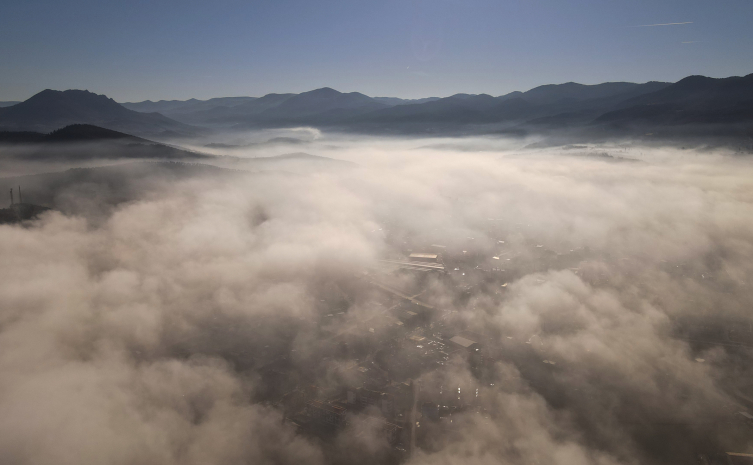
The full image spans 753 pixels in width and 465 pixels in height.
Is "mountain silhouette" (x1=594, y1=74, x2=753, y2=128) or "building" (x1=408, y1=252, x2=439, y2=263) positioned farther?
"mountain silhouette" (x1=594, y1=74, x2=753, y2=128)

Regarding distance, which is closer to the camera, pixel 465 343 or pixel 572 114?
pixel 465 343

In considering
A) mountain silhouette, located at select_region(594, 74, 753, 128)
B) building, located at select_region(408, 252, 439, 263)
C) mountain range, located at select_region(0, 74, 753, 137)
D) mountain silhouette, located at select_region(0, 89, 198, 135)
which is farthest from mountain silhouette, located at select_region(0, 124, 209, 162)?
mountain silhouette, located at select_region(594, 74, 753, 128)

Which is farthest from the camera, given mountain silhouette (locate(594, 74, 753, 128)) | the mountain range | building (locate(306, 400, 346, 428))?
the mountain range

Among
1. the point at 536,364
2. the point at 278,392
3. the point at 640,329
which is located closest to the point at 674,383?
the point at 640,329

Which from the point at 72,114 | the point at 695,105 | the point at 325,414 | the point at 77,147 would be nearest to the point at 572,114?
the point at 695,105

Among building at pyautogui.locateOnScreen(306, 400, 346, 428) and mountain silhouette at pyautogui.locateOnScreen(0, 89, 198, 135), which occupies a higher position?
mountain silhouette at pyautogui.locateOnScreen(0, 89, 198, 135)

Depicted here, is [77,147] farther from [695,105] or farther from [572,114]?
[572,114]

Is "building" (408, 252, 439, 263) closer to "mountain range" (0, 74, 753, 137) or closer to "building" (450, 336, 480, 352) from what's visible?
"building" (450, 336, 480, 352)

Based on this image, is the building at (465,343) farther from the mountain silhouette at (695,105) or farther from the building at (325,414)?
the mountain silhouette at (695,105)

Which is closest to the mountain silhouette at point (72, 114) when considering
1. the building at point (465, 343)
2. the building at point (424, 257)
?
the building at point (424, 257)

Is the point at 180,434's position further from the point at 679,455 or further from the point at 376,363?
the point at 679,455

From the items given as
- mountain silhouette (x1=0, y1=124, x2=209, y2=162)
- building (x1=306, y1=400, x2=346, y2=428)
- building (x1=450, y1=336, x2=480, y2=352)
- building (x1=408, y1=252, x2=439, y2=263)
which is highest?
mountain silhouette (x1=0, y1=124, x2=209, y2=162)

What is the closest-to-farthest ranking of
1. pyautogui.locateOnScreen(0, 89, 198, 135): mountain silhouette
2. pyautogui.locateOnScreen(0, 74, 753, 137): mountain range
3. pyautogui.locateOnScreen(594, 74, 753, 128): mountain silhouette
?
pyautogui.locateOnScreen(594, 74, 753, 128): mountain silhouette → pyautogui.locateOnScreen(0, 74, 753, 137): mountain range → pyautogui.locateOnScreen(0, 89, 198, 135): mountain silhouette
